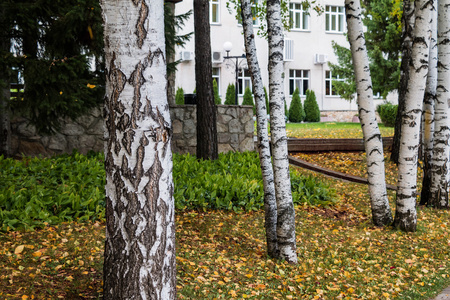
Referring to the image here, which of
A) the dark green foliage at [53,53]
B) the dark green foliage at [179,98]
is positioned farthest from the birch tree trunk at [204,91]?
the dark green foliage at [179,98]

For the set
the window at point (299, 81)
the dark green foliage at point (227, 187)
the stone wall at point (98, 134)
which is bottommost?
the dark green foliage at point (227, 187)

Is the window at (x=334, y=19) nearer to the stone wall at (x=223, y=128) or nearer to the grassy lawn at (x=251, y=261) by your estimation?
the stone wall at (x=223, y=128)

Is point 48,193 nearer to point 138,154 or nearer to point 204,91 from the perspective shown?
point 138,154

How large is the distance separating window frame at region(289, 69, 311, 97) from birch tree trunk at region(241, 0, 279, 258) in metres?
24.1

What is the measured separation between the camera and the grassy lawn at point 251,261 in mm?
4297

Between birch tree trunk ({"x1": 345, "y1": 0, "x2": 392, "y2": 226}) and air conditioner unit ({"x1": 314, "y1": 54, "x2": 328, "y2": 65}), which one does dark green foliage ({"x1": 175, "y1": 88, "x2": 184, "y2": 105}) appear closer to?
air conditioner unit ({"x1": 314, "y1": 54, "x2": 328, "y2": 65})

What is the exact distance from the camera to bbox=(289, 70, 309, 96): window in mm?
29234

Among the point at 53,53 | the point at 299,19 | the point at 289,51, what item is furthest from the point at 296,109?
the point at 53,53

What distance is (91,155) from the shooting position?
9.59 meters

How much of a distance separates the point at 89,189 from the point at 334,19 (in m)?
25.5

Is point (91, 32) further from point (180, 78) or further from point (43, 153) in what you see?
point (180, 78)

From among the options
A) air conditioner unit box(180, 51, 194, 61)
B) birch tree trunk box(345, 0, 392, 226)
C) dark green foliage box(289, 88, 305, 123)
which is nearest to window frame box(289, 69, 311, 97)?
dark green foliage box(289, 88, 305, 123)

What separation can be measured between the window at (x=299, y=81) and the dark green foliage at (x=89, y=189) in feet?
65.1

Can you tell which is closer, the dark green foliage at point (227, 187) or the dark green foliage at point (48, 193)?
the dark green foliage at point (48, 193)
